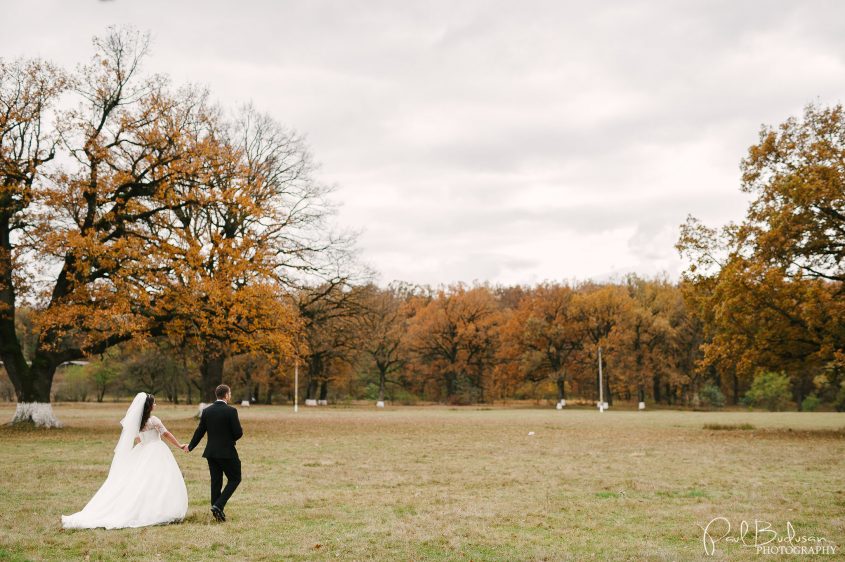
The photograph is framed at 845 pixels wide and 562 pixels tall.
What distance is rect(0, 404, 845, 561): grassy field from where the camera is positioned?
8.30 metres

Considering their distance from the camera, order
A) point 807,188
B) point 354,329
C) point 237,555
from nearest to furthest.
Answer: point 237,555 < point 807,188 < point 354,329

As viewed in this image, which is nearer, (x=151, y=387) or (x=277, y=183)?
(x=277, y=183)

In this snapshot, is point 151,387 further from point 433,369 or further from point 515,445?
point 515,445

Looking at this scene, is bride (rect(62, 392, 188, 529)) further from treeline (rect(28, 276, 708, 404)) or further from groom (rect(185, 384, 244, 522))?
treeline (rect(28, 276, 708, 404))

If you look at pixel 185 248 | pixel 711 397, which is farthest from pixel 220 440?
pixel 711 397

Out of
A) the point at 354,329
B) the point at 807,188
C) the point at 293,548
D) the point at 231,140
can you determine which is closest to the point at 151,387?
the point at 354,329

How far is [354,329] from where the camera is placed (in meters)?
52.8

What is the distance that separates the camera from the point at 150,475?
32.3 ft

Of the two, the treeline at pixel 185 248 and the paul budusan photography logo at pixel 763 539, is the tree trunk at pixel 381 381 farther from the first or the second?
the paul budusan photography logo at pixel 763 539

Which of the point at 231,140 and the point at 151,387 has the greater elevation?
the point at 231,140

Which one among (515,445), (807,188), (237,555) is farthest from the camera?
(807,188)

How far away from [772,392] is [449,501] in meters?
71.7

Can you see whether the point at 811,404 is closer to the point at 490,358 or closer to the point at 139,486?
the point at 490,358

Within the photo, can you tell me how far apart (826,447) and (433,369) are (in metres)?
65.2
